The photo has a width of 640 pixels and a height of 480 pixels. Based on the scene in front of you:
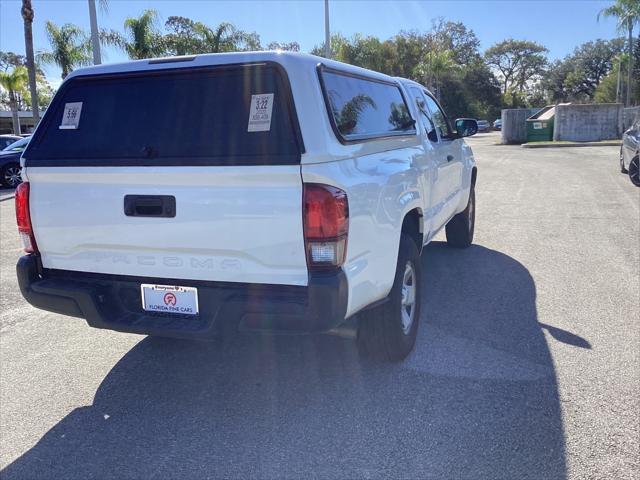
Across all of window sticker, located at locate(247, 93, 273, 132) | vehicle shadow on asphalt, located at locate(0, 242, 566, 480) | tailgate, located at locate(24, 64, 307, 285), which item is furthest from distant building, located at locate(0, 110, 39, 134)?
window sticker, located at locate(247, 93, 273, 132)

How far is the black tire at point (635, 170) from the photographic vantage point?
12.6 meters

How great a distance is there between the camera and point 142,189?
3.27 m

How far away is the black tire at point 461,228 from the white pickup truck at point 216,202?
3473 millimetres

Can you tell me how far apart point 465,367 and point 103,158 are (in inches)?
106

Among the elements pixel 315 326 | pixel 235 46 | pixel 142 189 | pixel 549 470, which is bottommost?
pixel 549 470

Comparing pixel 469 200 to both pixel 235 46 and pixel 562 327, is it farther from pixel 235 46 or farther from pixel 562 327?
pixel 235 46

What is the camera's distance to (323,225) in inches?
117

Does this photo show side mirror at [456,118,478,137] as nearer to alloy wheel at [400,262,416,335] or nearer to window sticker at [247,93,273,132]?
alloy wheel at [400,262,416,335]

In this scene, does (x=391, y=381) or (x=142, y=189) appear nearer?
(x=142, y=189)

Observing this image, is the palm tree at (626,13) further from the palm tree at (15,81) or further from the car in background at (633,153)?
the palm tree at (15,81)

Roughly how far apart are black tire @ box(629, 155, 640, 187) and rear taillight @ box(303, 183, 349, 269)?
1181 centimetres

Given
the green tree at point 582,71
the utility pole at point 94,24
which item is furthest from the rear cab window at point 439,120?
the green tree at point 582,71

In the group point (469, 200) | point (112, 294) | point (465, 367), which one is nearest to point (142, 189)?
point (112, 294)

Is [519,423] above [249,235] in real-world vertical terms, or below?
below
